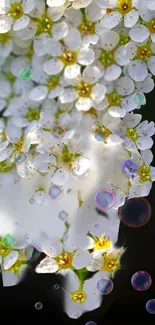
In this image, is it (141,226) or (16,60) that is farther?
(141,226)

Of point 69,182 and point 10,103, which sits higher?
point 10,103

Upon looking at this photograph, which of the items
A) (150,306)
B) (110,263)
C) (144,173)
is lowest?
→ (150,306)

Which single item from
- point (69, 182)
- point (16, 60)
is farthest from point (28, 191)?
point (16, 60)

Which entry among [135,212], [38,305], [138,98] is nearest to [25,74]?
[138,98]

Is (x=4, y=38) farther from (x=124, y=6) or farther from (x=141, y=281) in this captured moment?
(x=141, y=281)

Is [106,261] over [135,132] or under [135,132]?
under

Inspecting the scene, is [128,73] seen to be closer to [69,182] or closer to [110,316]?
[69,182]

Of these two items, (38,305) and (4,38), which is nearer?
(4,38)
